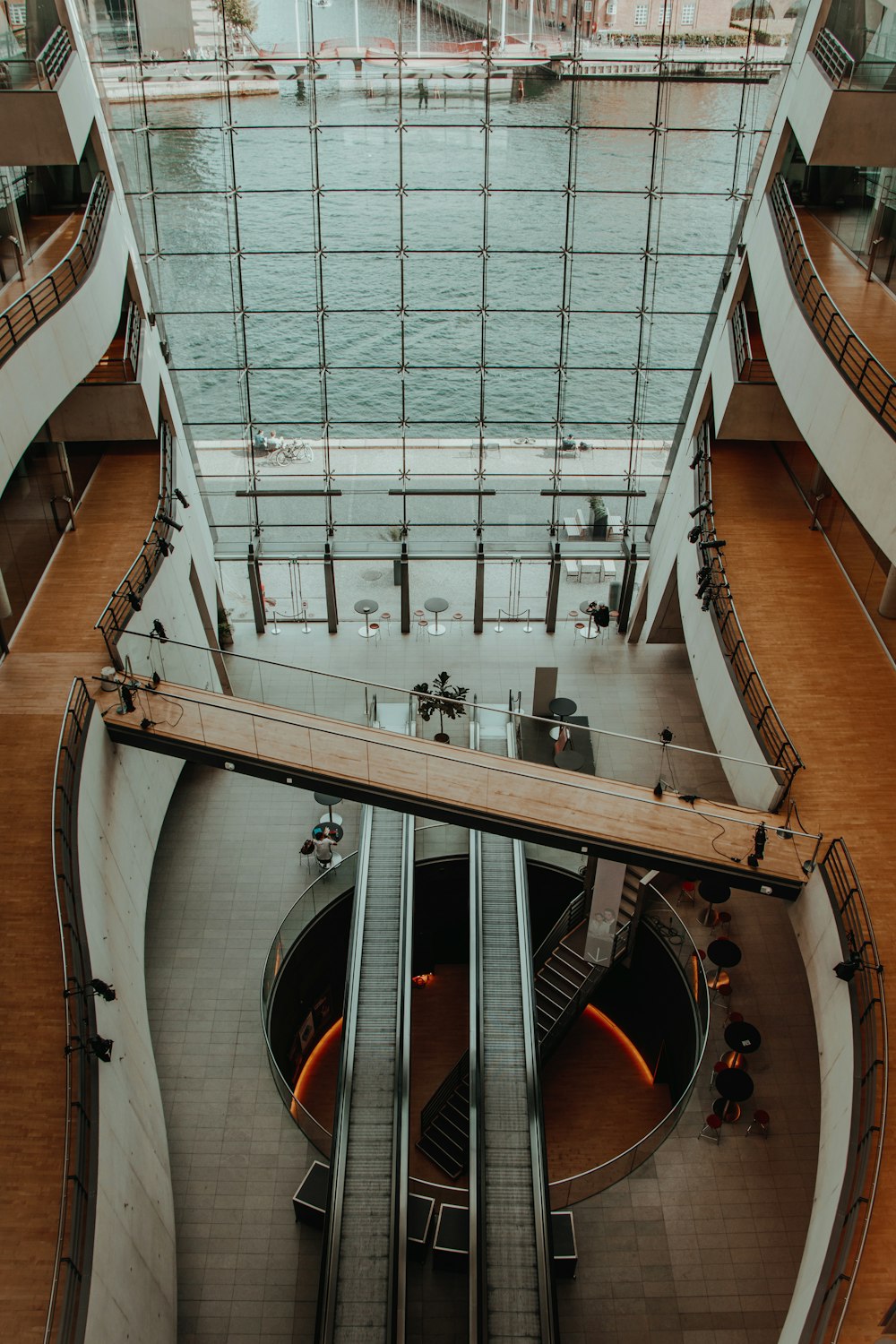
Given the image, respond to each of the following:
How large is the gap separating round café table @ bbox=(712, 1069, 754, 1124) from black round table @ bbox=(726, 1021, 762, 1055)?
1.03 feet

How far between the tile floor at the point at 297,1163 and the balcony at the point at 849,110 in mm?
7908

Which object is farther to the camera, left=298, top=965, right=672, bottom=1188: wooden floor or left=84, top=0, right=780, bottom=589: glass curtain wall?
left=84, top=0, right=780, bottom=589: glass curtain wall

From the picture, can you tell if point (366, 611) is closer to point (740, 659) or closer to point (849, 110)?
point (740, 659)

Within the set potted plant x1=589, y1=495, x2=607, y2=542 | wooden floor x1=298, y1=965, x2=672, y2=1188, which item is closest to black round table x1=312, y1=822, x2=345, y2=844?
wooden floor x1=298, y1=965, x2=672, y2=1188

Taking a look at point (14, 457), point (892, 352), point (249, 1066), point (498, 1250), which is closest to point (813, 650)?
point (892, 352)

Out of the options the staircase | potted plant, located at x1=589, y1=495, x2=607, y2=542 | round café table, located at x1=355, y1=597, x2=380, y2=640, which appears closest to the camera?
the staircase

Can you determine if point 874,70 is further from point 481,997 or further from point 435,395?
point 481,997

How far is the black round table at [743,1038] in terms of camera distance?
12953mm

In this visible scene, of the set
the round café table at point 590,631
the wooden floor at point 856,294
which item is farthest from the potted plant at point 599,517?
the wooden floor at point 856,294

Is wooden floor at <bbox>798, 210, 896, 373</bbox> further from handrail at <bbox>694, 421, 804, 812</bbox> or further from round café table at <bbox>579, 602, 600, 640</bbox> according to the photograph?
round café table at <bbox>579, 602, 600, 640</bbox>

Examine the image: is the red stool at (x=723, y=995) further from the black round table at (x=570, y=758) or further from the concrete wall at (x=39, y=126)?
the concrete wall at (x=39, y=126)

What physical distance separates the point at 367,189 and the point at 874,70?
8176 mm

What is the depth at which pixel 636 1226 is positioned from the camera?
39.1ft

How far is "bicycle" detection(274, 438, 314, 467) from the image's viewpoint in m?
20.4
